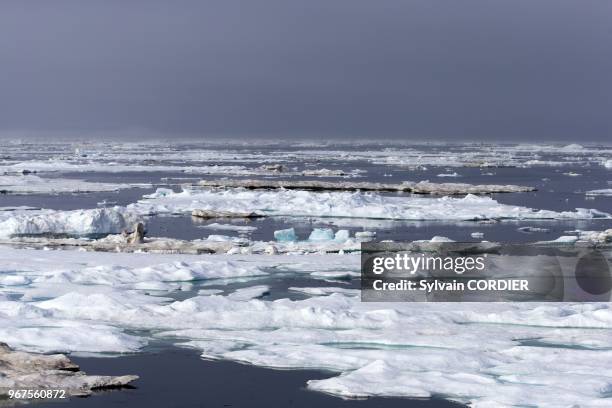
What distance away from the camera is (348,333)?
403 inches

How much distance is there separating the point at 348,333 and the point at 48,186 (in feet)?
80.7

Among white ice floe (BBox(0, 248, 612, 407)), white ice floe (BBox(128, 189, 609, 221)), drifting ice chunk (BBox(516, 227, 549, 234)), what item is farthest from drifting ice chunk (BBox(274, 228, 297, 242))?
white ice floe (BBox(128, 189, 609, 221))

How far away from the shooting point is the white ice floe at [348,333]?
8.29 m

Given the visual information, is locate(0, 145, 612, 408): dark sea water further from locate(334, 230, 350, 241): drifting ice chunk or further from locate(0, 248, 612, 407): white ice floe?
locate(334, 230, 350, 241): drifting ice chunk

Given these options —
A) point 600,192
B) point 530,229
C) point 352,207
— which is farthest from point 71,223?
point 600,192

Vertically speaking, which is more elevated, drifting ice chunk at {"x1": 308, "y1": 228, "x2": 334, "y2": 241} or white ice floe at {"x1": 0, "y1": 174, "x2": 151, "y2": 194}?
white ice floe at {"x1": 0, "y1": 174, "x2": 151, "y2": 194}

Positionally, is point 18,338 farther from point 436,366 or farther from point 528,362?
point 528,362

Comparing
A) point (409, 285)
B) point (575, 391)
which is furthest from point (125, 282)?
point (575, 391)

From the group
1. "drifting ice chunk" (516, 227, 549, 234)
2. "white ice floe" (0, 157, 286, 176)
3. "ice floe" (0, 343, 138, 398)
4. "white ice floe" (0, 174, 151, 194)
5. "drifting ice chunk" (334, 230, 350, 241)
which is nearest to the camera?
"ice floe" (0, 343, 138, 398)

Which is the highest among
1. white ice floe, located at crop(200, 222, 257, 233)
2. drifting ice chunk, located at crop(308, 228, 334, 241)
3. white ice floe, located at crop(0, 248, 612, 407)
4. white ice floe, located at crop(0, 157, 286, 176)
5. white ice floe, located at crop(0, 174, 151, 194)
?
white ice floe, located at crop(0, 157, 286, 176)

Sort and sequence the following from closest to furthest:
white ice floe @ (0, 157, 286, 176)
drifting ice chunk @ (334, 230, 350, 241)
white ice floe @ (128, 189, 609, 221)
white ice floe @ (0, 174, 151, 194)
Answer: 1. drifting ice chunk @ (334, 230, 350, 241)
2. white ice floe @ (128, 189, 609, 221)
3. white ice floe @ (0, 174, 151, 194)
4. white ice floe @ (0, 157, 286, 176)

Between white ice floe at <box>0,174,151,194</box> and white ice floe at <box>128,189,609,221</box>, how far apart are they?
457cm

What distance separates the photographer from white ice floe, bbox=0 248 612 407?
8.29 metres

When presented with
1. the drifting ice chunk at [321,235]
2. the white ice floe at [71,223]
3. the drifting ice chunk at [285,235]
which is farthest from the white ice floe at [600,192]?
the white ice floe at [71,223]
